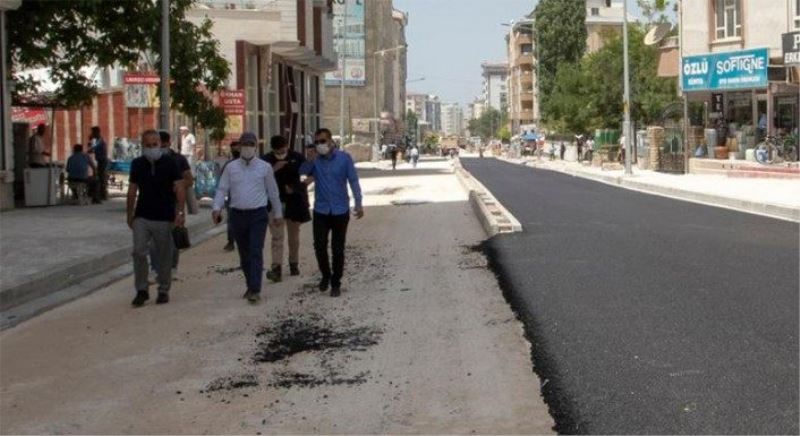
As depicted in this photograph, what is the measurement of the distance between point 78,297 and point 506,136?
165 metres

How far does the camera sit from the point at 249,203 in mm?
12164

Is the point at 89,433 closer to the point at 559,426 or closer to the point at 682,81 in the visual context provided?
the point at 559,426

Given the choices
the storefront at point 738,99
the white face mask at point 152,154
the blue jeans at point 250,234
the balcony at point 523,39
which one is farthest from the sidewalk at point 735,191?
the balcony at point 523,39

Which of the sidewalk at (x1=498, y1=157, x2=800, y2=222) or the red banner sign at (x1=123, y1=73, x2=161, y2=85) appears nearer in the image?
the red banner sign at (x1=123, y1=73, x2=161, y2=85)

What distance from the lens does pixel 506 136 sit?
176 meters

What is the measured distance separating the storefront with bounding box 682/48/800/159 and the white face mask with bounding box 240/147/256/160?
32117 millimetres

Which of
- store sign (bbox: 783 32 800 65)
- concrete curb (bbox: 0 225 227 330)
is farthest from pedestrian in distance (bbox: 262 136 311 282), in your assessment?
store sign (bbox: 783 32 800 65)

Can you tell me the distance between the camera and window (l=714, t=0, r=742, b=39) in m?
45.1

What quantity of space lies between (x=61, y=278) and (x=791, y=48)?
30.2 m

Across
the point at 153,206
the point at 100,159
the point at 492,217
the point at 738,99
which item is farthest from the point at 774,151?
the point at 153,206

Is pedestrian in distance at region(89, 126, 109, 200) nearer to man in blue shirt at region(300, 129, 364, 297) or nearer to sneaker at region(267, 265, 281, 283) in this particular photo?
sneaker at region(267, 265, 281, 283)

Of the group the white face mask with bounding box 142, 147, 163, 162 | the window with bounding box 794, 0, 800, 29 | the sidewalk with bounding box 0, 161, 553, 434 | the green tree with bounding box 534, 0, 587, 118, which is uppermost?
the green tree with bounding box 534, 0, 587, 118

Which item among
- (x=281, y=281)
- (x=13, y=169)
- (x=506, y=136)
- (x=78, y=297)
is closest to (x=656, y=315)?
(x=281, y=281)

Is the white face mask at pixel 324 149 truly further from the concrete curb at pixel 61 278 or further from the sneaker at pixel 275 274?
the concrete curb at pixel 61 278
